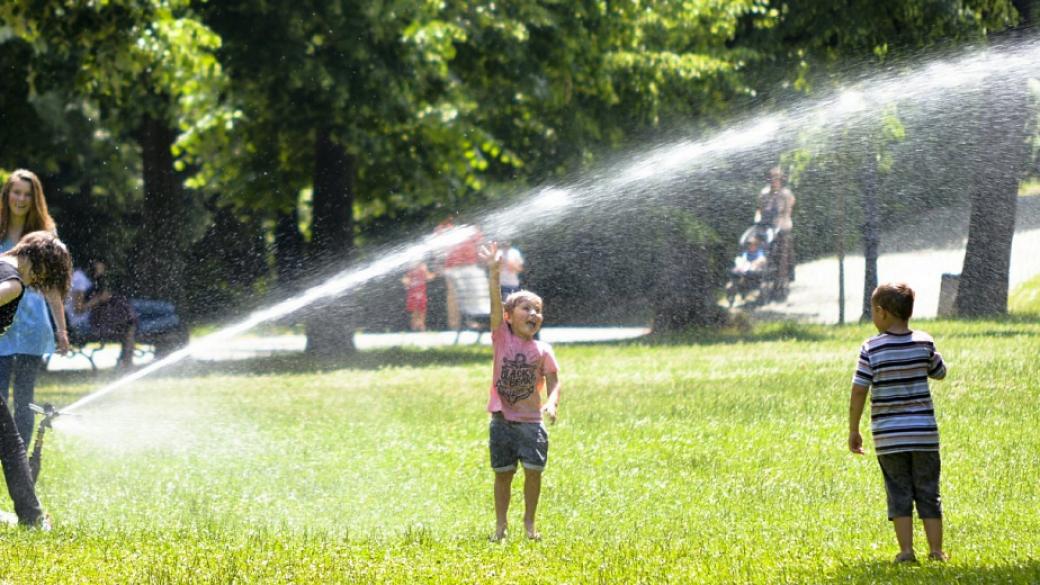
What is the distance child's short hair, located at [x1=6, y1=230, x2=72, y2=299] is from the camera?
331 inches

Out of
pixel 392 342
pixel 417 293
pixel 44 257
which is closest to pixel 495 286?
pixel 44 257

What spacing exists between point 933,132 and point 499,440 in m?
17.2

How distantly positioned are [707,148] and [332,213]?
226 inches

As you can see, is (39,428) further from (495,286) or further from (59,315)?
(495,286)

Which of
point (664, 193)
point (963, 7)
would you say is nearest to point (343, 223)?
point (664, 193)

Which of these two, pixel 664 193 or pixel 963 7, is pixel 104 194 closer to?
pixel 664 193

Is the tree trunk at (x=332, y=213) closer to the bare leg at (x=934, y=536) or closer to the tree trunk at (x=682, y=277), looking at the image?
the tree trunk at (x=682, y=277)

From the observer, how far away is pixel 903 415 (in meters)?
7.43

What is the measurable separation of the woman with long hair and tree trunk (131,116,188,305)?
612 inches

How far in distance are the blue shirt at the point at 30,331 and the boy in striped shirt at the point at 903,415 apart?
4.67m

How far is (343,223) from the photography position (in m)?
24.0

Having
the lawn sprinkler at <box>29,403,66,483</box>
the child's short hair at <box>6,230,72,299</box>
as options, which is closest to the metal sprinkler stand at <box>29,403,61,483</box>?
the lawn sprinkler at <box>29,403,66,483</box>

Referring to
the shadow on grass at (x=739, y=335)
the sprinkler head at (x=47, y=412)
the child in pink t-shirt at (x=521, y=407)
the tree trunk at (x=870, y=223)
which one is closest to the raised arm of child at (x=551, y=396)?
the child in pink t-shirt at (x=521, y=407)

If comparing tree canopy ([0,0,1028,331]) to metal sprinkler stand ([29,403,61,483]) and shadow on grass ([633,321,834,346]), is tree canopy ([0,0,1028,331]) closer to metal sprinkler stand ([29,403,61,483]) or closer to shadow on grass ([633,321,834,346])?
shadow on grass ([633,321,834,346])
